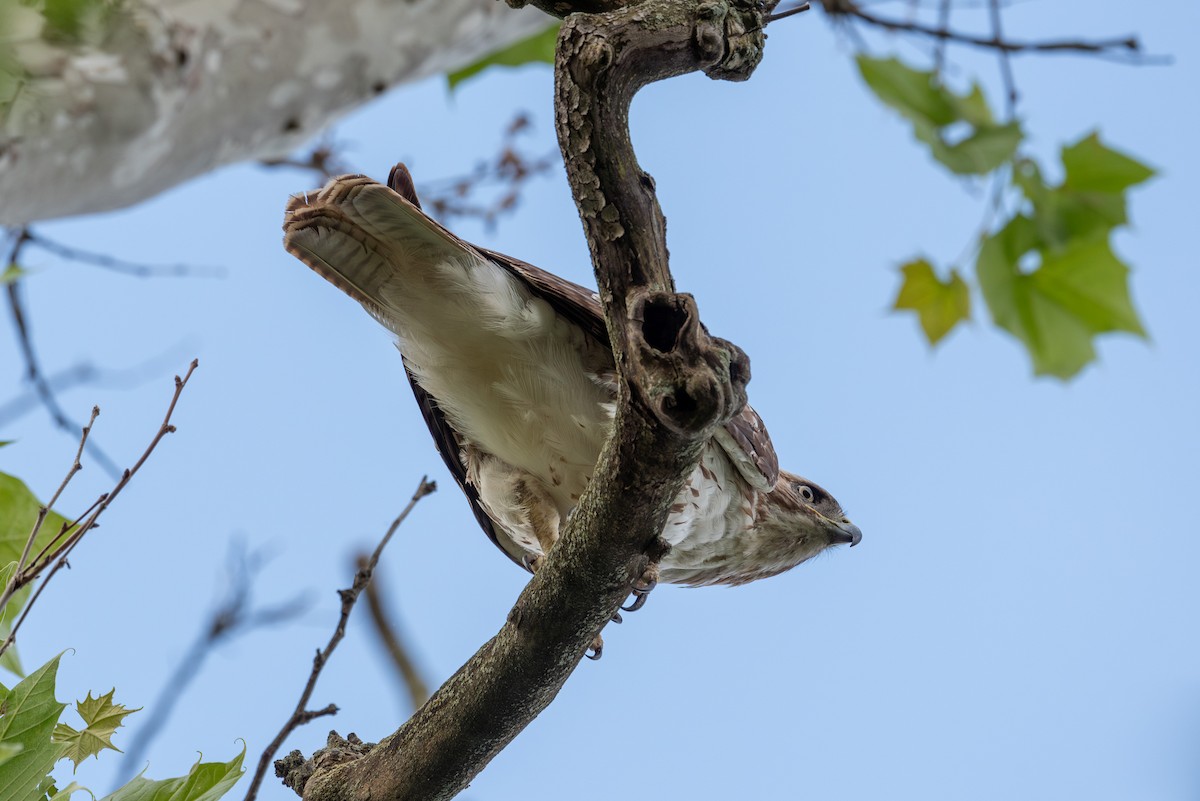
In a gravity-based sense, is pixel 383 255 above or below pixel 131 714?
above

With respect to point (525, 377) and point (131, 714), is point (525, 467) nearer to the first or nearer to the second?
point (525, 377)

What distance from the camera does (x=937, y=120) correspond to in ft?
16.3

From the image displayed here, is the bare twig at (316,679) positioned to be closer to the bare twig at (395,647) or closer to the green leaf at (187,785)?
the green leaf at (187,785)

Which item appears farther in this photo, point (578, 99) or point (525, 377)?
point (525, 377)

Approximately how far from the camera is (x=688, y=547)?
414 centimetres

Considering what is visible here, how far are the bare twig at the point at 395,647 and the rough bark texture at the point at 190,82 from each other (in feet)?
5.72

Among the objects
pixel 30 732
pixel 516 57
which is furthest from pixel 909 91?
pixel 30 732

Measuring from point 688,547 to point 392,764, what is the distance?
1.81m

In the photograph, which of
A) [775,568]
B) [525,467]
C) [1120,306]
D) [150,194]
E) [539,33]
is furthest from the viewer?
[539,33]

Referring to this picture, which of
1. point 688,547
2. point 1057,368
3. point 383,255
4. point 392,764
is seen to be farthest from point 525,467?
point 1057,368

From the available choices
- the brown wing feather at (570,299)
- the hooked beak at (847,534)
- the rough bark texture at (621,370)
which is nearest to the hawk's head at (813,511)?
the hooked beak at (847,534)

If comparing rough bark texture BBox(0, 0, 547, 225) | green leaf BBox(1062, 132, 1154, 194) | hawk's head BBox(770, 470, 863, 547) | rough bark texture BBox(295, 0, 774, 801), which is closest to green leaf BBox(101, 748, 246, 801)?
rough bark texture BBox(295, 0, 774, 801)

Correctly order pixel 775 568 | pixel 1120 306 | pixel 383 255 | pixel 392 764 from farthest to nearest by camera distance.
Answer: pixel 1120 306
pixel 775 568
pixel 383 255
pixel 392 764

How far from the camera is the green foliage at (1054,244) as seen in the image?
4984mm
